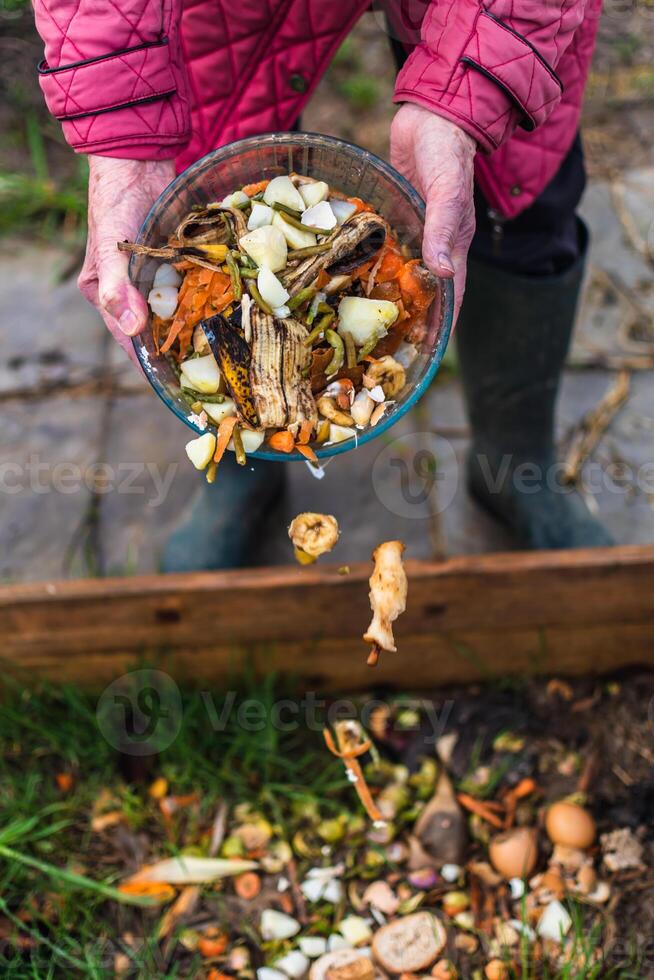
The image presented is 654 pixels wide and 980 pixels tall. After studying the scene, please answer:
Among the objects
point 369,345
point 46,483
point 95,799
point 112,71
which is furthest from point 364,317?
point 46,483

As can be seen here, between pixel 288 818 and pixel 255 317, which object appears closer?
pixel 255 317

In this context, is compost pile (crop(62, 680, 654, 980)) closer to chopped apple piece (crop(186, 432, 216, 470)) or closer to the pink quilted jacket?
chopped apple piece (crop(186, 432, 216, 470))

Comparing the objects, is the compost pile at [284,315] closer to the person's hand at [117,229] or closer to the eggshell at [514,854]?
the person's hand at [117,229]

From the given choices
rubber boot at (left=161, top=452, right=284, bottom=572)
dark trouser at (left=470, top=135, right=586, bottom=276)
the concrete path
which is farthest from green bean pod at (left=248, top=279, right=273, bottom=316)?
the concrete path

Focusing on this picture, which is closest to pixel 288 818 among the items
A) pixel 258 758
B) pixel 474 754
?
pixel 258 758

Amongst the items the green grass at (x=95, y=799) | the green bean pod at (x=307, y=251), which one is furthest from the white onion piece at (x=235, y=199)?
the green grass at (x=95, y=799)

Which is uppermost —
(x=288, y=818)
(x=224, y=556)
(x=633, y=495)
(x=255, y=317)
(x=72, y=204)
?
(x=255, y=317)

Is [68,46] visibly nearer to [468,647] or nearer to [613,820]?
[468,647]
